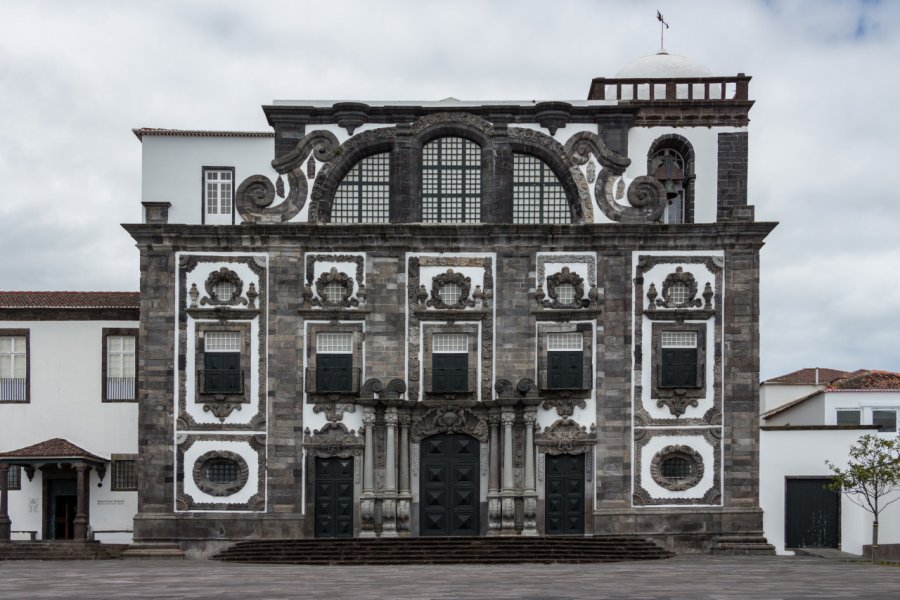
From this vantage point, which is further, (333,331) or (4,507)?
(333,331)

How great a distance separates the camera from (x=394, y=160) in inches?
1610

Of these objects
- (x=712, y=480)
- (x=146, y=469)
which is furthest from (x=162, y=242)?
(x=712, y=480)

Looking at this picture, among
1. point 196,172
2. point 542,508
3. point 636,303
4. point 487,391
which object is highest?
point 196,172

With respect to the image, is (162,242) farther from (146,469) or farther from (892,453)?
(892,453)

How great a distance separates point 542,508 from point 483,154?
35.0 ft

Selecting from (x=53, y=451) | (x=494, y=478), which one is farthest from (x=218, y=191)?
(x=494, y=478)

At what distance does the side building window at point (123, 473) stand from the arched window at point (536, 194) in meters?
13.8

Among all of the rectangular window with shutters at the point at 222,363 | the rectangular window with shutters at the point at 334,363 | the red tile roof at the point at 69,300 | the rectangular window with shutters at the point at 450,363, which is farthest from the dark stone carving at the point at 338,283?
the red tile roof at the point at 69,300

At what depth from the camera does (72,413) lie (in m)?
41.5

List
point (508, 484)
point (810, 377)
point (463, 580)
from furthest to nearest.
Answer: point (810, 377) → point (508, 484) → point (463, 580)

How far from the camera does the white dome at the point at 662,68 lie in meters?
43.1

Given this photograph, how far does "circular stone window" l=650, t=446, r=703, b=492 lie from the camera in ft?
130

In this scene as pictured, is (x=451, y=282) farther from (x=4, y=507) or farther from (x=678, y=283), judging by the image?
(x=4, y=507)

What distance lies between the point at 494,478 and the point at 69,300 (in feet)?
47.2
